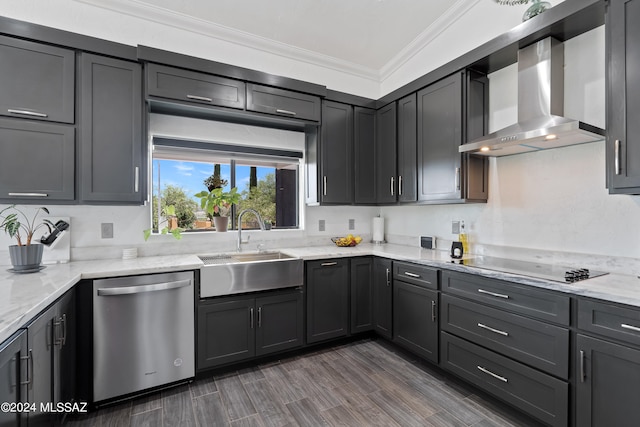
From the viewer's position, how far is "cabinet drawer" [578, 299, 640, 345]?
4.59 ft

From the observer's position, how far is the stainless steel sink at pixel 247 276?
235cm

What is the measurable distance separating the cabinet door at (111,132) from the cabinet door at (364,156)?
2131 millimetres

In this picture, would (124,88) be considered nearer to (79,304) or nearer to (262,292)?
(79,304)

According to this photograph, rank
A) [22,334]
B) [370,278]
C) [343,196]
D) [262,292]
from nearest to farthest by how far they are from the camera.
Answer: [22,334]
[262,292]
[370,278]
[343,196]

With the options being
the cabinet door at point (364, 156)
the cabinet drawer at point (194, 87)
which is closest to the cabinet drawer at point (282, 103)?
the cabinet drawer at point (194, 87)

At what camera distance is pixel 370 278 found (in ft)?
10.2

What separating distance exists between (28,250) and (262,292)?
5.31 feet

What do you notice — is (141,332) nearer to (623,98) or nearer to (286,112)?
(286,112)

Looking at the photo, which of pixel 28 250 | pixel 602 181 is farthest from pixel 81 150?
pixel 602 181

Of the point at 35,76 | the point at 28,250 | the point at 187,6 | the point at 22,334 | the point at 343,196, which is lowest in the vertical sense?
the point at 22,334

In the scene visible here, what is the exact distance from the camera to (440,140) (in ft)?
9.04

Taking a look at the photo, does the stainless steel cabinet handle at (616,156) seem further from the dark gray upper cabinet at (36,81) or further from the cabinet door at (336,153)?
the dark gray upper cabinet at (36,81)

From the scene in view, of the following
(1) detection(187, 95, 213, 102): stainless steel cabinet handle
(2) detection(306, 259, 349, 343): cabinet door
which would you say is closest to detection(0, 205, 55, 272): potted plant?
(1) detection(187, 95, 213, 102): stainless steel cabinet handle

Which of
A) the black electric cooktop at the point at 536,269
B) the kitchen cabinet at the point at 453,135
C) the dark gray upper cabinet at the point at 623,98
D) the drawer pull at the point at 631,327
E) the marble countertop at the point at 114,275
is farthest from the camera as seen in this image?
the kitchen cabinet at the point at 453,135
